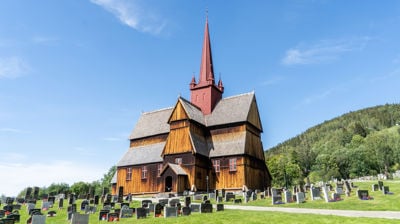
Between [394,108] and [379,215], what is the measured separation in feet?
616

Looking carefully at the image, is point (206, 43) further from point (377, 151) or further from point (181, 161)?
point (377, 151)

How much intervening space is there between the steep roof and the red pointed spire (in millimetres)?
4377

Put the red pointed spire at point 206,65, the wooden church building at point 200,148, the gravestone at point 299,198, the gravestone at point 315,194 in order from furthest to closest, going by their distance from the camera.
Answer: the red pointed spire at point 206,65
the wooden church building at point 200,148
the gravestone at point 315,194
the gravestone at point 299,198

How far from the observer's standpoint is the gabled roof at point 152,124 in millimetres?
45812

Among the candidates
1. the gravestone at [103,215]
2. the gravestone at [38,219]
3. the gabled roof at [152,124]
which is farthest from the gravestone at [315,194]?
the gabled roof at [152,124]

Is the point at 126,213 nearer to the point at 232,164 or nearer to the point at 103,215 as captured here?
the point at 103,215

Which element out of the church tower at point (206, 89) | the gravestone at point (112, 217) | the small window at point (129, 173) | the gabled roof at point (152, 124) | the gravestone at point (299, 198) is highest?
the church tower at point (206, 89)

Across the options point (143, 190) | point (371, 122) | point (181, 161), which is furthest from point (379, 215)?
point (371, 122)

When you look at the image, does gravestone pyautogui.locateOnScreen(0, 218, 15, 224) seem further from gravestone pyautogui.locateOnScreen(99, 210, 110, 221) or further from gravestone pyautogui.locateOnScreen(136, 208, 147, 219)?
gravestone pyautogui.locateOnScreen(136, 208, 147, 219)

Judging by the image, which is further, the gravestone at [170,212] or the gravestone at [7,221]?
the gravestone at [170,212]

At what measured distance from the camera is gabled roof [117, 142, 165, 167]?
141ft

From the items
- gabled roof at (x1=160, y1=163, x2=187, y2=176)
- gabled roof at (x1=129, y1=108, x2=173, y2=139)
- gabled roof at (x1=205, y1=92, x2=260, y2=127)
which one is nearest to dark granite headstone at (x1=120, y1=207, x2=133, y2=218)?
gabled roof at (x1=160, y1=163, x2=187, y2=176)

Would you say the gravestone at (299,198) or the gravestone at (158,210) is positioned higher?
the gravestone at (299,198)

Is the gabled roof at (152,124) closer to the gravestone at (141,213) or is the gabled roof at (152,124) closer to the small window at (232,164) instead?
the small window at (232,164)
